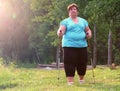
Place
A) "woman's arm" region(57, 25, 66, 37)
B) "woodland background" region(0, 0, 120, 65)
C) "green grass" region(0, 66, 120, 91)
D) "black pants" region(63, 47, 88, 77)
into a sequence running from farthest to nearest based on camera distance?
"woodland background" region(0, 0, 120, 65)
"black pants" region(63, 47, 88, 77)
"woman's arm" region(57, 25, 66, 37)
"green grass" region(0, 66, 120, 91)

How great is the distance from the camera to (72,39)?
31.2 ft

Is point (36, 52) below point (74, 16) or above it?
below

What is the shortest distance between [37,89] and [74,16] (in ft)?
6.68

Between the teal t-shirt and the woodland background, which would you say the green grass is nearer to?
the teal t-shirt

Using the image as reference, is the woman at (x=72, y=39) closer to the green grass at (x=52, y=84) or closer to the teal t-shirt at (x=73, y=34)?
the teal t-shirt at (x=73, y=34)

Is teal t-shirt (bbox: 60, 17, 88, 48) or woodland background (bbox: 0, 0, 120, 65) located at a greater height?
teal t-shirt (bbox: 60, 17, 88, 48)

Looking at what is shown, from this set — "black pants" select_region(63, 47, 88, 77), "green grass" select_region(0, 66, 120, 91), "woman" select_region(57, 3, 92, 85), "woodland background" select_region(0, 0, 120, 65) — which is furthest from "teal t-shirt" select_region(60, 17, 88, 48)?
"woodland background" select_region(0, 0, 120, 65)

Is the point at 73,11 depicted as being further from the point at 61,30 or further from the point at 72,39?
the point at 72,39

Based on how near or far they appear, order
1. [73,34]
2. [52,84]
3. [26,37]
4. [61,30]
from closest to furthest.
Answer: [61,30], [73,34], [52,84], [26,37]

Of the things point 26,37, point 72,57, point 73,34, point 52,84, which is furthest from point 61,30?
point 26,37

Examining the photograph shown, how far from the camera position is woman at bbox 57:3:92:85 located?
9.49m

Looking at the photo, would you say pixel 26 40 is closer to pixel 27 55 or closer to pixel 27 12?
pixel 27 55

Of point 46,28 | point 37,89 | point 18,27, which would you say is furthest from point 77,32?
point 18,27

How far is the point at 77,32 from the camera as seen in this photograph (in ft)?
31.2
